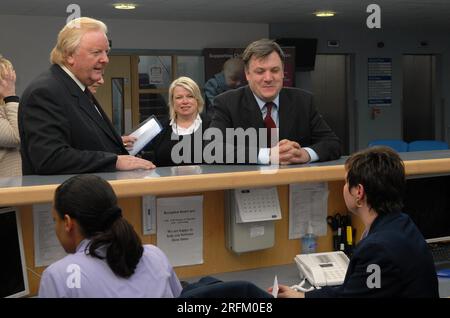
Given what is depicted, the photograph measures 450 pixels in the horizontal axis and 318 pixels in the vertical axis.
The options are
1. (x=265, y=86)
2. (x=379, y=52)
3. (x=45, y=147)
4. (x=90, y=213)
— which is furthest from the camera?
(x=379, y=52)

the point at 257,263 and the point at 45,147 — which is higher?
the point at 45,147

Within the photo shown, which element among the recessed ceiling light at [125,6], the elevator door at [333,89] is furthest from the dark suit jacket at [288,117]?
the elevator door at [333,89]

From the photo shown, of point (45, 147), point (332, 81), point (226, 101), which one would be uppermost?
point (332, 81)

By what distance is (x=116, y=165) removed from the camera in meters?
2.26

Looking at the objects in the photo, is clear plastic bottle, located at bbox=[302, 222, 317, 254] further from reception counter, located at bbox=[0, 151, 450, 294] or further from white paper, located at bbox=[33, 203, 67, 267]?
white paper, located at bbox=[33, 203, 67, 267]

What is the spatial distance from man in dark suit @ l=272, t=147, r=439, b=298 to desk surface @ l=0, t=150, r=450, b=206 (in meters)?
0.31

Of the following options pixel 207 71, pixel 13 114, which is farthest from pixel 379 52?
pixel 13 114

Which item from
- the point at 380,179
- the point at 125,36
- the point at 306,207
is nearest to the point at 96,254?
the point at 380,179

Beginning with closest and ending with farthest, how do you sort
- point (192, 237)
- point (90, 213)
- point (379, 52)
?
1. point (90, 213)
2. point (192, 237)
3. point (379, 52)

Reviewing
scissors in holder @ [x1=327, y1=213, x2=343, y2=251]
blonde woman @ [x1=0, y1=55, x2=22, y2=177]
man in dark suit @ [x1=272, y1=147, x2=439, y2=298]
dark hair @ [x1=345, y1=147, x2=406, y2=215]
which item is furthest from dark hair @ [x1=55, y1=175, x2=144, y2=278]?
blonde woman @ [x1=0, y1=55, x2=22, y2=177]

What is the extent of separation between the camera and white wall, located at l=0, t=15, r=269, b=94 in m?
8.23

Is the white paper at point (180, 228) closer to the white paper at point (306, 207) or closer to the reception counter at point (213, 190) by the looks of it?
the reception counter at point (213, 190)

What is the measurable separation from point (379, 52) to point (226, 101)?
876 centimetres

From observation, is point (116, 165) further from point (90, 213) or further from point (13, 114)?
point (13, 114)
